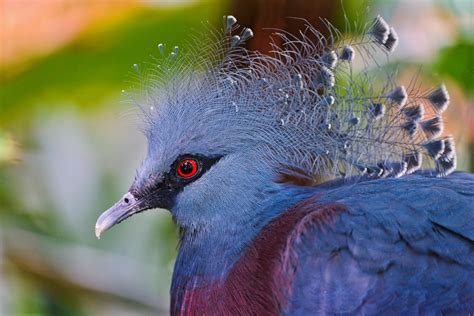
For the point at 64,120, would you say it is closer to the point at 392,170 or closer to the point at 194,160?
the point at 194,160

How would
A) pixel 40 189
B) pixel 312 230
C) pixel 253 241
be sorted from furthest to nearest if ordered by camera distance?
1. pixel 40 189
2. pixel 253 241
3. pixel 312 230

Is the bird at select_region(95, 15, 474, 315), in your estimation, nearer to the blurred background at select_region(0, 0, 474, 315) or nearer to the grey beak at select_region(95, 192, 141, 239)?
→ the grey beak at select_region(95, 192, 141, 239)

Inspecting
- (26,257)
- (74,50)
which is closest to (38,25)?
(74,50)

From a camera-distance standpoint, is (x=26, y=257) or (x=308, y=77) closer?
(x=308, y=77)

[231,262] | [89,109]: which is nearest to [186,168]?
[231,262]

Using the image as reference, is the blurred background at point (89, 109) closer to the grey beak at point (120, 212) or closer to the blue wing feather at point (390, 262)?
the grey beak at point (120, 212)

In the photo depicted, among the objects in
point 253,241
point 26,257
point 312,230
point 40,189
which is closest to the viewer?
point 312,230
